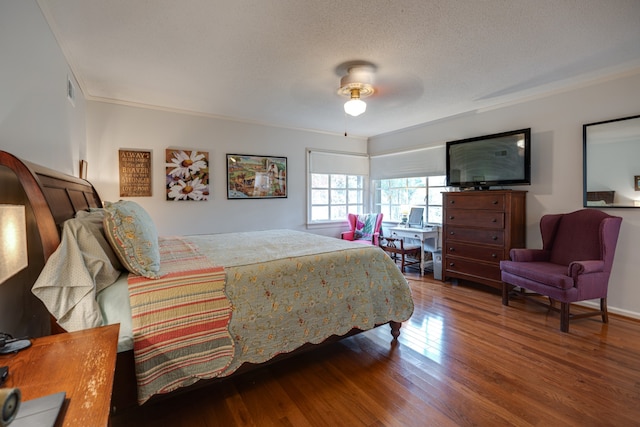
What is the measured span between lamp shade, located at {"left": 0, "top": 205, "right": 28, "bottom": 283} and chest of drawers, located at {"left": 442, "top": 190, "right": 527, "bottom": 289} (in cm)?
406

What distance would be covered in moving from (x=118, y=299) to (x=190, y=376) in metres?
0.56

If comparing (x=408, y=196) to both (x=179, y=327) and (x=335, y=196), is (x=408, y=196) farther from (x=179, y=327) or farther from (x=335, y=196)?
(x=179, y=327)

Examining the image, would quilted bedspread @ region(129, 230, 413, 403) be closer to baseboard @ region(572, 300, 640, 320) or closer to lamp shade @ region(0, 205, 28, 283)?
lamp shade @ region(0, 205, 28, 283)

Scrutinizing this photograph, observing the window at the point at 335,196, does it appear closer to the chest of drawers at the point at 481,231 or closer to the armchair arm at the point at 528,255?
the chest of drawers at the point at 481,231

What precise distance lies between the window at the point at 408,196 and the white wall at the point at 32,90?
450 cm

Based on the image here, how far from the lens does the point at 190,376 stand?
1.58 m

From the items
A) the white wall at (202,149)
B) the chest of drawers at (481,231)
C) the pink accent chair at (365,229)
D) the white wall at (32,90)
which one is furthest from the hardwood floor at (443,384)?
the white wall at (202,149)

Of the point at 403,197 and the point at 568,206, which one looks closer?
the point at 568,206

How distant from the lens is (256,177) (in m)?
4.63

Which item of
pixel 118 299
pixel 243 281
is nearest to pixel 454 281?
pixel 243 281

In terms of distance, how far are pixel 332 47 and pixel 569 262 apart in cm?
324

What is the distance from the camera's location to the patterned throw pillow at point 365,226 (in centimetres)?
510

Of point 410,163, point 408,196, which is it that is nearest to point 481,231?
point 408,196

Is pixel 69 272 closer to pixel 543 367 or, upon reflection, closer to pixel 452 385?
pixel 452 385
